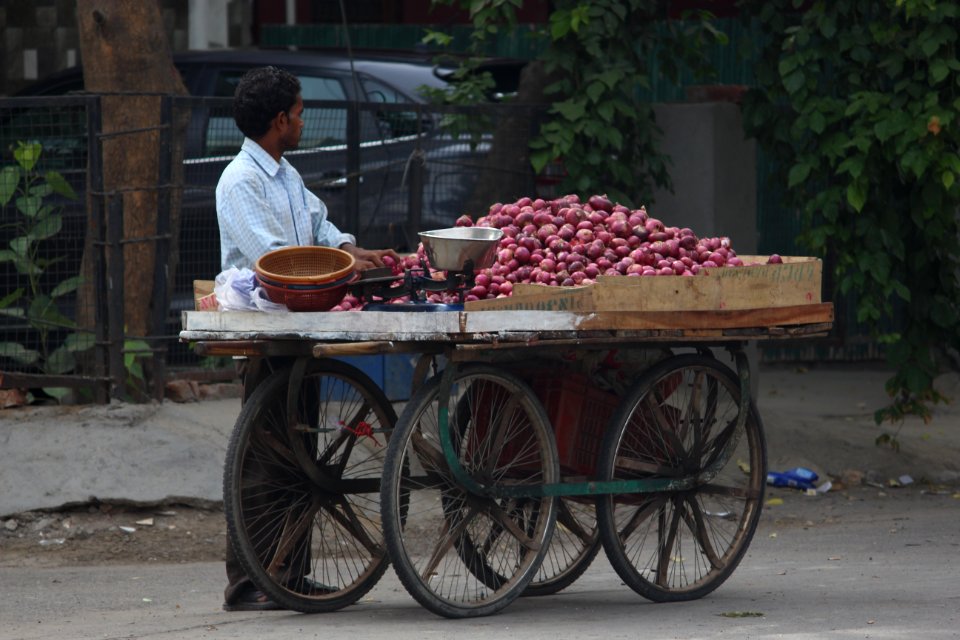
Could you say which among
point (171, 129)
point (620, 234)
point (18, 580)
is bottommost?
point (18, 580)

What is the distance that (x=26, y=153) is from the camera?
8.11 meters

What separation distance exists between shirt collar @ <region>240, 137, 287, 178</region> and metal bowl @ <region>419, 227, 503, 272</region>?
2.21ft

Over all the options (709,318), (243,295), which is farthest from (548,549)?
(243,295)

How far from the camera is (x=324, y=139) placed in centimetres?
896

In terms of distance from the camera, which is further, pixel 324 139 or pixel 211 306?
pixel 324 139

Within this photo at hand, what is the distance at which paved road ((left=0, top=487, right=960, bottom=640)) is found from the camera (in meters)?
5.14

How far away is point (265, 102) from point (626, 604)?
7.60ft

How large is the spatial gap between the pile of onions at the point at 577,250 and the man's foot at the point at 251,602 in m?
1.17

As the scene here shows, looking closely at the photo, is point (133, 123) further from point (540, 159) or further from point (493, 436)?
point (493, 436)

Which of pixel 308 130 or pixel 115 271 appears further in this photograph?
pixel 308 130

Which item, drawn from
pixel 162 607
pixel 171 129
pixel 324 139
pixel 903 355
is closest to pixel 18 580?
pixel 162 607

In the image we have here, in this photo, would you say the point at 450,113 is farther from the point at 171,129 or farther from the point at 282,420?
the point at 282,420

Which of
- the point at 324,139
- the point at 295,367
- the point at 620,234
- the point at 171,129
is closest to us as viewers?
the point at 295,367

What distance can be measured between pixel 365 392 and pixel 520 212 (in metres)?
0.93
